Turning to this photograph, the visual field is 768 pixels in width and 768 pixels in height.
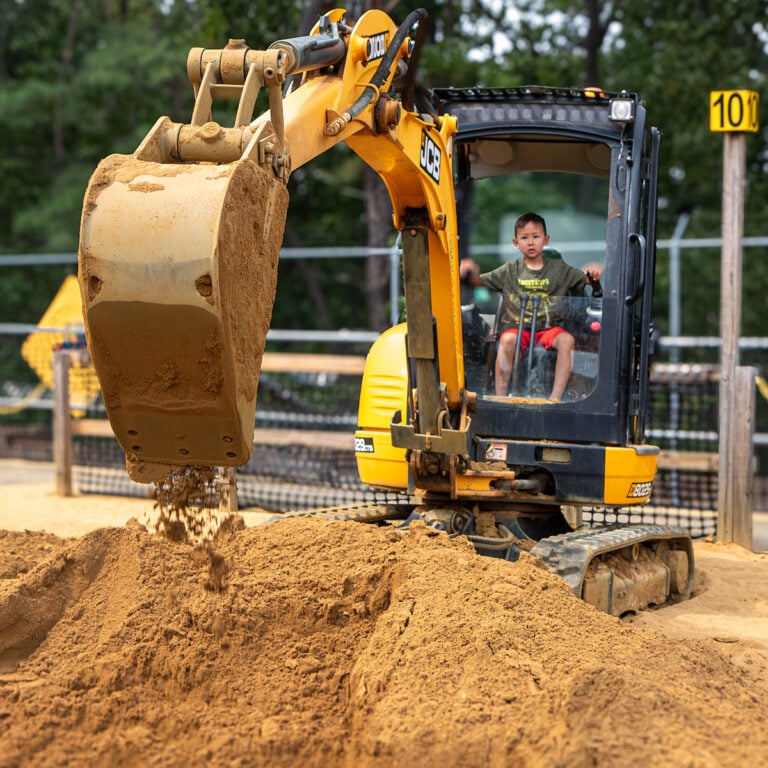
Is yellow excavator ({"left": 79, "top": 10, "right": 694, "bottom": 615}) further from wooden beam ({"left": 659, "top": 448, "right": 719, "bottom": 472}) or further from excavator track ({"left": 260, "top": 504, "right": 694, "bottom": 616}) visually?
wooden beam ({"left": 659, "top": 448, "right": 719, "bottom": 472})

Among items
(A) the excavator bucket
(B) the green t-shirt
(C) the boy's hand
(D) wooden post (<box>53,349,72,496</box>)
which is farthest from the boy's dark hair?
(D) wooden post (<box>53,349,72,496</box>)

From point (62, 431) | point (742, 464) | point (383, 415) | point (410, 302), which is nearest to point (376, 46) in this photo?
point (410, 302)

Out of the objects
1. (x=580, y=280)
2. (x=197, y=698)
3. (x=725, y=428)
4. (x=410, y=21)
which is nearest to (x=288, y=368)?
(x=725, y=428)

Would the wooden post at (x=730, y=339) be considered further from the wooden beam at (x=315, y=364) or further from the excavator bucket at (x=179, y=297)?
the excavator bucket at (x=179, y=297)

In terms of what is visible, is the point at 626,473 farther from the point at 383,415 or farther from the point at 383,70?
the point at 383,70

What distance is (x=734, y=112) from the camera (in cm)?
884

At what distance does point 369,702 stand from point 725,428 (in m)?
5.30

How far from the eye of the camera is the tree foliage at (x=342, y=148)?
18.9 meters

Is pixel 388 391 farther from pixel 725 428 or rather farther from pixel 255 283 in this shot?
pixel 725 428

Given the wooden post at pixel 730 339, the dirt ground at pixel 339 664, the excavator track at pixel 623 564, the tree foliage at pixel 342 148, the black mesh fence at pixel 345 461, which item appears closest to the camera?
the dirt ground at pixel 339 664

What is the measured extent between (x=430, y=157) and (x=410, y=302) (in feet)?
2.49

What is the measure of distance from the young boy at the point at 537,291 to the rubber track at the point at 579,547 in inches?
30.7

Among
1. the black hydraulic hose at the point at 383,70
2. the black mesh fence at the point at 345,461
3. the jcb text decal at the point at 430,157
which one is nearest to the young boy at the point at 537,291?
the jcb text decal at the point at 430,157

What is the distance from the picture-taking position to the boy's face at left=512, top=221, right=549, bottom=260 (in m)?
6.62
